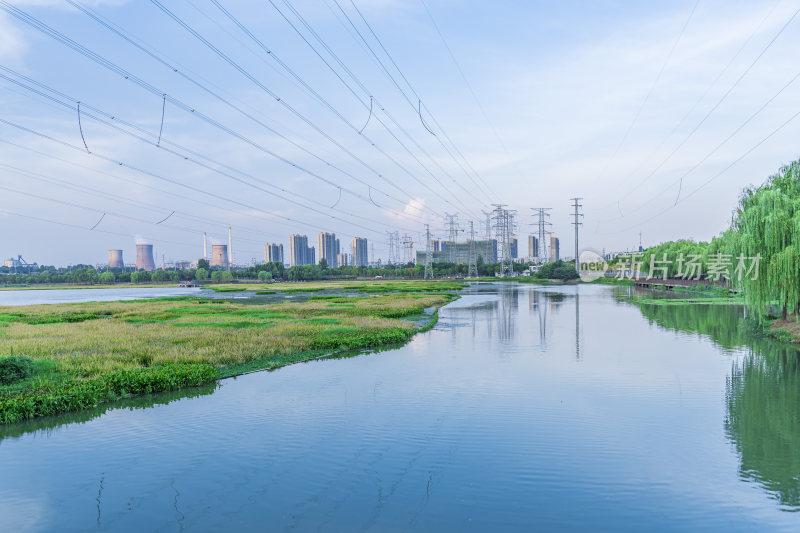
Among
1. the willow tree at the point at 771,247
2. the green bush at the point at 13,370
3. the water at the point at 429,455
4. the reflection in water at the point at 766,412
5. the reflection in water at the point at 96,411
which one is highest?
the willow tree at the point at 771,247

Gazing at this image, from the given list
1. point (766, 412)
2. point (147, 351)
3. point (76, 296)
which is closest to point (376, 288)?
point (76, 296)

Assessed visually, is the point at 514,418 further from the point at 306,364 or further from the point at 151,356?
the point at 151,356

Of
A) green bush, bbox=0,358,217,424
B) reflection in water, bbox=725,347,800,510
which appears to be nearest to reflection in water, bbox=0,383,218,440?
green bush, bbox=0,358,217,424

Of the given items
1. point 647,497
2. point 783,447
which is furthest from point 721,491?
point 783,447

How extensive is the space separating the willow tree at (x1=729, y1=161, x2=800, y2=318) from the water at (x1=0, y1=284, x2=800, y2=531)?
32.6 ft

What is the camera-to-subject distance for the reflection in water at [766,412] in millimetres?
10758

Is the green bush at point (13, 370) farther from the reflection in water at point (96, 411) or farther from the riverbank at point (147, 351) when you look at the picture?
the reflection in water at point (96, 411)

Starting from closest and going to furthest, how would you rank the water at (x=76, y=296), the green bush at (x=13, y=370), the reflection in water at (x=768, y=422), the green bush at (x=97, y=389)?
1. the reflection in water at (x=768, y=422)
2. the green bush at (x=97, y=389)
3. the green bush at (x=13, y=370)
4. the water at (x=76, y=296)

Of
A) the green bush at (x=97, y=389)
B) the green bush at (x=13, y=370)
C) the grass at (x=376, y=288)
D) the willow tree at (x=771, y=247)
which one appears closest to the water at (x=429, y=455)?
the green bush at (x=97, y=389)

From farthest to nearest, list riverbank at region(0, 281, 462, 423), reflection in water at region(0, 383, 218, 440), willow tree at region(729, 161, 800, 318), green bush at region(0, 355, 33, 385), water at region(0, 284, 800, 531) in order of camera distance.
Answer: willow tree at region(729, 161, 800, 318) → green bush at region(0, 355, 33, 385) → riverbank at region(0, 281, 462, 423) → reflection in water at region(0, 383, 218, 440) → water at region(0, 284, 800, 531)

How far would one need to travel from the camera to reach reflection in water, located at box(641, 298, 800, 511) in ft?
35.3

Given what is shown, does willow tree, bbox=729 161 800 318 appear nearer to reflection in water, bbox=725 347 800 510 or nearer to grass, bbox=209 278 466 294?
reflection in water, bbox=725 347 800 510

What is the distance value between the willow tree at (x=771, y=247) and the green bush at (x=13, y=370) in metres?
37.9

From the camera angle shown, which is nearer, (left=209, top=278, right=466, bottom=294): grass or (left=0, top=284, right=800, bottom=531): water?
(left=0, top=284, right=800, bottom=531): water
